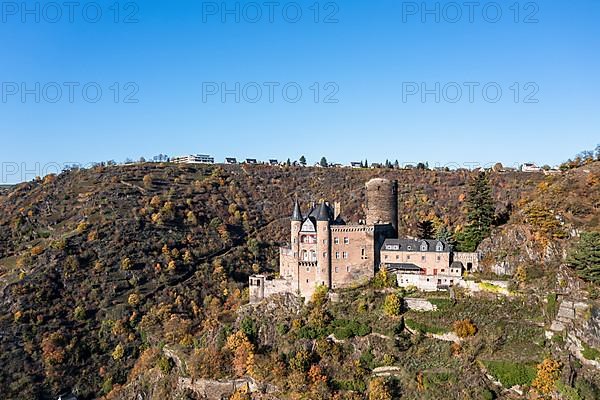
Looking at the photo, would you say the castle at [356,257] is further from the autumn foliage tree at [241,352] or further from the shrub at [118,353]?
the shrub at [118,353]

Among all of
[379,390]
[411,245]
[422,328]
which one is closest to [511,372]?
[422,328]

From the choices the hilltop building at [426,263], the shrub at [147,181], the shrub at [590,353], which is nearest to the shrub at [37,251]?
the shrub at [147,181]

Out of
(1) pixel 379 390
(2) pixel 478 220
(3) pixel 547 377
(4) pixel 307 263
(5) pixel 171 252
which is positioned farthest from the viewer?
(5) pixel 171 252

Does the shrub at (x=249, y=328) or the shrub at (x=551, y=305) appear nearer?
the shrub at (x=551, y=305)

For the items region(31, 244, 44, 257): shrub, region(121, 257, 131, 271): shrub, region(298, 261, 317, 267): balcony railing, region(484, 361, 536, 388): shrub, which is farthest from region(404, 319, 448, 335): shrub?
region(31, 244, 44, 257): shrub

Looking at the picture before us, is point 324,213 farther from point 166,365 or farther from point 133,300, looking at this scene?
point 133,300

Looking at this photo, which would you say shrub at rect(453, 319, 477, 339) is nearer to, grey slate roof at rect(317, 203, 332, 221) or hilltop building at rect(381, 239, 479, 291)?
hilltop building at rect(381, 239, 479, 291)
